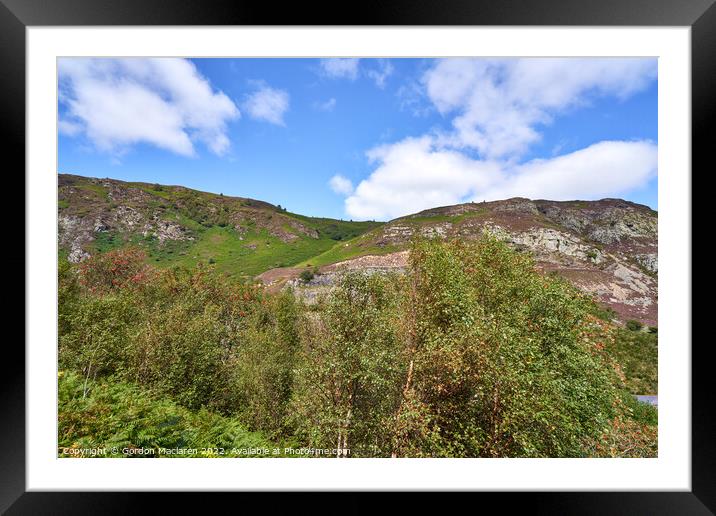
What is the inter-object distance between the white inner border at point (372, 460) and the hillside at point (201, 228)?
11.8 feet

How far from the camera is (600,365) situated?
436cm

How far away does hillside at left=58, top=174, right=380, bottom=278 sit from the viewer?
635 cm

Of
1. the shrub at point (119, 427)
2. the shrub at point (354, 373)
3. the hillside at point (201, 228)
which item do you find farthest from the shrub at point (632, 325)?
the shrub at point (119, 427)

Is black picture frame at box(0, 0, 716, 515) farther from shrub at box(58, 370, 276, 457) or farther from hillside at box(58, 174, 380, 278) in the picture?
hillside at box(58, 174, 380, 278)

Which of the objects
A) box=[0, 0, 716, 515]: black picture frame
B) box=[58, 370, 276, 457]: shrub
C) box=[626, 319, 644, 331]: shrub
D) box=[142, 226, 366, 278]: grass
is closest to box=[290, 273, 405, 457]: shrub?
box=[58, 370, 276, 457]: shrub

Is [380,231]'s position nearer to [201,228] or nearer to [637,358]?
[637,358]

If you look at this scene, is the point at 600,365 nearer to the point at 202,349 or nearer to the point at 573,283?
the point at 573,283

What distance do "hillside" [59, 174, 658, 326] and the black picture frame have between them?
0.62 meters

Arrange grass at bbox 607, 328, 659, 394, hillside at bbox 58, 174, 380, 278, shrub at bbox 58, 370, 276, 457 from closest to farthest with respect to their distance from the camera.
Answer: grass at bbox 607, 328, 659, 394
shrub at bbox 58, 370, 276, 457
hillside at bbox 58, 174, 380, 278

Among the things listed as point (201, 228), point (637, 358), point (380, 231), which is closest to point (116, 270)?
point (201, 228)
